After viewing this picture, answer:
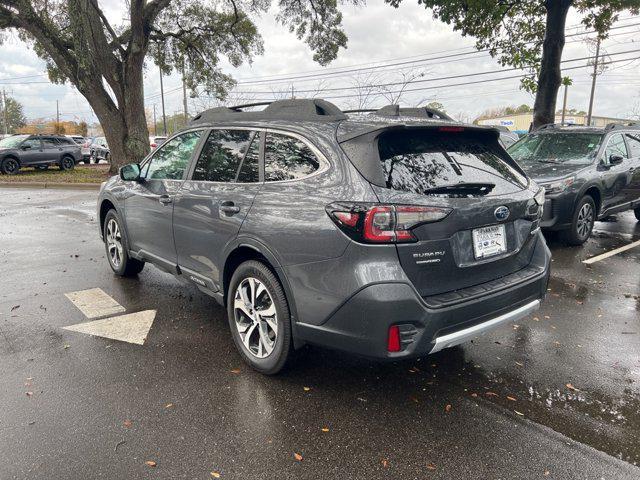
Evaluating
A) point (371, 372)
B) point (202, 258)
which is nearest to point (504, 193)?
point (371, 372)

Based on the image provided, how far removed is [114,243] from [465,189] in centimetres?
431

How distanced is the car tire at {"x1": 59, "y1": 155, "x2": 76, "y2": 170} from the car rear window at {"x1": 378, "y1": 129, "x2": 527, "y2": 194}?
22.0m

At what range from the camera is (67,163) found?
850 inches

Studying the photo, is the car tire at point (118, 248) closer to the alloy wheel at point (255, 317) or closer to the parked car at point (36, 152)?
the alloy wheel at point (255, 317)

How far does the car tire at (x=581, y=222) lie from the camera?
730cm

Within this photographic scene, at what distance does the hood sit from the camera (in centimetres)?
718

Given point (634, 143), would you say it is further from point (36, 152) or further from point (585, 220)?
point (36, 152)

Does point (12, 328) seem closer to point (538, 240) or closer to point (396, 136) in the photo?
point (396, 136)

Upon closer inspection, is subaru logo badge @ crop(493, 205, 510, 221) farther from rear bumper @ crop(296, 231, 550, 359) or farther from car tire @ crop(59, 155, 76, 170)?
car tire @ crop(59, 155, 76, 170)

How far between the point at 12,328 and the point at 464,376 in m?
3.79

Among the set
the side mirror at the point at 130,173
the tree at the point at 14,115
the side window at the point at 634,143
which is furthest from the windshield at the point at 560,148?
the tree at the point at 14,115

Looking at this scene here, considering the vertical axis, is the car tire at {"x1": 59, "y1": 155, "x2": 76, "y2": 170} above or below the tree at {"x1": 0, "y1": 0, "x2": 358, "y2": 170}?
below

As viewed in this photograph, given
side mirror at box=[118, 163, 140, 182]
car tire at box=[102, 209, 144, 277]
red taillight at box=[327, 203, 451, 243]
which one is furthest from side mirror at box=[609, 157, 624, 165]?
car tire at box=[102, 209, 144, 277]

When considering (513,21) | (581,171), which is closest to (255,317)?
(581,171)
